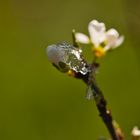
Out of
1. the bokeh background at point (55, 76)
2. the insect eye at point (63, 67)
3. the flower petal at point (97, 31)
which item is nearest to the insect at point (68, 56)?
the insect eye at point (63, 67)

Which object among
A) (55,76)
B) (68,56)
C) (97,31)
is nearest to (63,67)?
(68,56)

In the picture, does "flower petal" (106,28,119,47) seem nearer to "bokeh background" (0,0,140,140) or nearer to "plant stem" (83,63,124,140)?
"plant stem" (83,63,124,140)

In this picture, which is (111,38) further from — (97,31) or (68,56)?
(68,56)

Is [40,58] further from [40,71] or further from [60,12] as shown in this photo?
[60,12]

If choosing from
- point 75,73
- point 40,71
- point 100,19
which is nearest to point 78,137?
point 40,71

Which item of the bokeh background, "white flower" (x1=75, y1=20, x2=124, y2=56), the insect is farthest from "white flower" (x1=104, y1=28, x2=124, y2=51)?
the bokeh background

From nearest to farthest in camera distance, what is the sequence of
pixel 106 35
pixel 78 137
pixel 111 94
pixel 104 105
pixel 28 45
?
pixel 104 105, pixel 106 35, pixel 78 137, pixel 111 94, pixel 28 45
